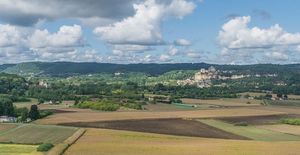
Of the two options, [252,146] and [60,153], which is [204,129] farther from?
[60,153]

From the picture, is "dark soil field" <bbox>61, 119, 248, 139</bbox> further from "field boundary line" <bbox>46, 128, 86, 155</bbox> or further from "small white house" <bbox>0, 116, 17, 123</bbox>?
"small white house" <bbox>0, 116, 17, 123</bbox>

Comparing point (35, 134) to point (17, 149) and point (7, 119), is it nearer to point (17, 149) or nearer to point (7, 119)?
point (17, 149)

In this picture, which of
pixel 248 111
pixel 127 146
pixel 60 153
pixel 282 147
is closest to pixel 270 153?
pixel 282 147

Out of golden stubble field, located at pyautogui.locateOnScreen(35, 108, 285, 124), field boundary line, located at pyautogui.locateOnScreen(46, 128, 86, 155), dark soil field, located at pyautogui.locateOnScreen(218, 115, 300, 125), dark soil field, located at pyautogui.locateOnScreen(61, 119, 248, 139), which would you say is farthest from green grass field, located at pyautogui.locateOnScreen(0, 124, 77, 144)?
dark soil field, located at pyautogui.locateOnScreen(218, 115, 300, 125)

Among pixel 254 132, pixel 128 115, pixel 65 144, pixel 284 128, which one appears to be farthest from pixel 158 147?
pixel 128 115

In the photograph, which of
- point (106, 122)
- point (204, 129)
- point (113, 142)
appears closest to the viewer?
point (113, 142)
